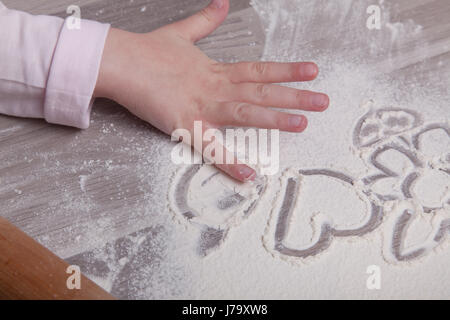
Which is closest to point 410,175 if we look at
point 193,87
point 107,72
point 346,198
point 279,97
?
point 346,198

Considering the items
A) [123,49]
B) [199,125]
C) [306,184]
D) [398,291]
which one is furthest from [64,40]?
[398,291]

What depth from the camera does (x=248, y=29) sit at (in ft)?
2.69

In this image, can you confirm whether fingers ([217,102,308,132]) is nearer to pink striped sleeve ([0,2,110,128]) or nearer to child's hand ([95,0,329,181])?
child's hand ([95,0,329,181])

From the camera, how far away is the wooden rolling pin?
54cm

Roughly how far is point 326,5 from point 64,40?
0.41 m

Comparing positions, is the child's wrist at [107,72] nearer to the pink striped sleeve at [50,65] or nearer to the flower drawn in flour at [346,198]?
the pink striped sleeve at [50,65]

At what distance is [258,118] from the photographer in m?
0.69

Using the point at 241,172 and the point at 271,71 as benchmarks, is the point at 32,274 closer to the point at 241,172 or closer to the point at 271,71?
the point at 241,172

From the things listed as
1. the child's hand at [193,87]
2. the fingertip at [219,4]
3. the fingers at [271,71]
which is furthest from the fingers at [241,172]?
the fingertip at [219,4]

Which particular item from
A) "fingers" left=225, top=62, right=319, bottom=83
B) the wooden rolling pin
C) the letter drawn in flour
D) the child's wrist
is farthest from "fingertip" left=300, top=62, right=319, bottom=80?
the wooden rolling pin

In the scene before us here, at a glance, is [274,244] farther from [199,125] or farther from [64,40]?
[64,40]

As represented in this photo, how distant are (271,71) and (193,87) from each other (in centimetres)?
11

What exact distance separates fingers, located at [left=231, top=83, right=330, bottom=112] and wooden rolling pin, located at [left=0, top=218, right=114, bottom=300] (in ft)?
1.01

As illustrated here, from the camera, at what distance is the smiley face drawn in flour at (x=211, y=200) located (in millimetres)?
630
